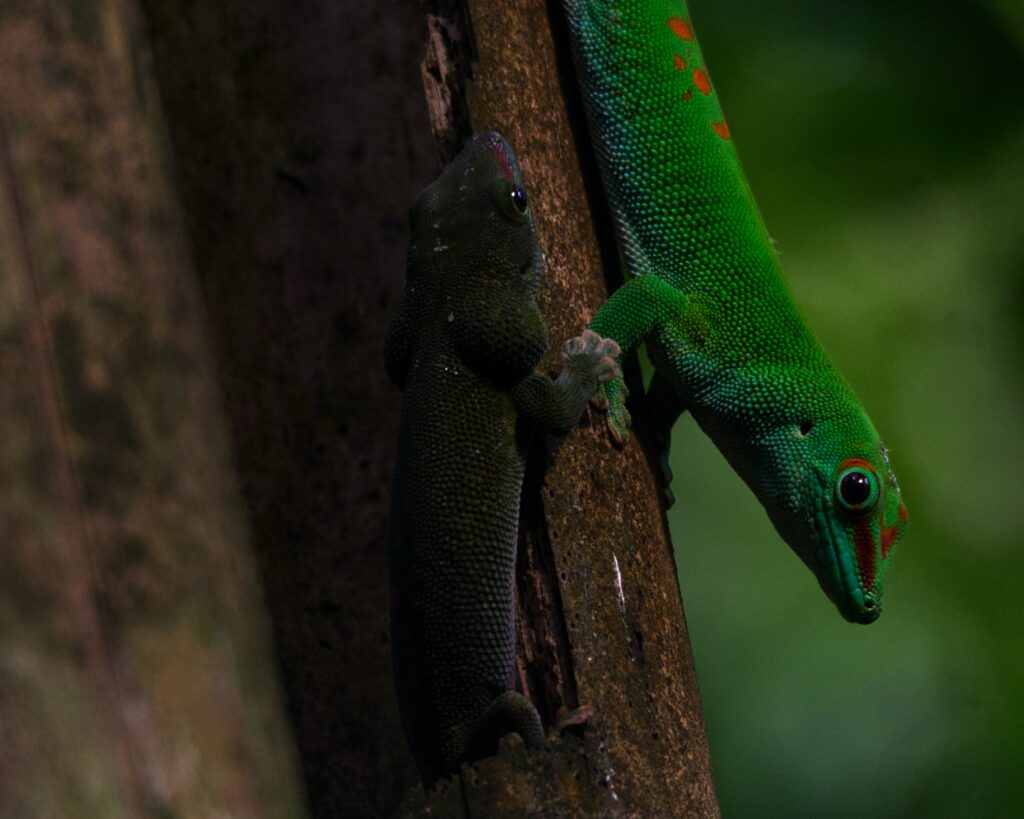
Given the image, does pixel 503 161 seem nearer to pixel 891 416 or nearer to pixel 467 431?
pixel 467 431

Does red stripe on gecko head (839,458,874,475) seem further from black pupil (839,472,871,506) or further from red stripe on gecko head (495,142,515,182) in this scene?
red stripe on gecko head (495,142,515,182)

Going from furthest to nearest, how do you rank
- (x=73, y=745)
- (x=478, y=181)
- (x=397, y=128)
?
1. (x=397, y=128)
2. (x=478, y=181)
3. (x=73, y=745)

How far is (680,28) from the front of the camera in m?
2.45

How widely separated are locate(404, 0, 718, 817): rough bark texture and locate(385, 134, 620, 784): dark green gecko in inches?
2.0

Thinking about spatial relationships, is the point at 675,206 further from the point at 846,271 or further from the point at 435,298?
the point at 846,271

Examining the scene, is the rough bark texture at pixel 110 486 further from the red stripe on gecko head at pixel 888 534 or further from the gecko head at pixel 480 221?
the red stripe on gecko head at pixel 888 534

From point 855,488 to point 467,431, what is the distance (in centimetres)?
96

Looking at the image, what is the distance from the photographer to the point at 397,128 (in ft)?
8.02

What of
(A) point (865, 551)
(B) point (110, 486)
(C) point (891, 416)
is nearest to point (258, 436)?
(B) point (110, 486)

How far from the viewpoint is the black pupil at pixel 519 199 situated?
69.6 inches

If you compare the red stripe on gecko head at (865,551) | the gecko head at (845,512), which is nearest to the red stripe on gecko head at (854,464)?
the gecko head at (845,512)

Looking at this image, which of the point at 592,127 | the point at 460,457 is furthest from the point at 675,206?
the point at 460,457

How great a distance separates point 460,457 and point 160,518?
19.7 inches

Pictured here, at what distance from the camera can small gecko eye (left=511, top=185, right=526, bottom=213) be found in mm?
1769
